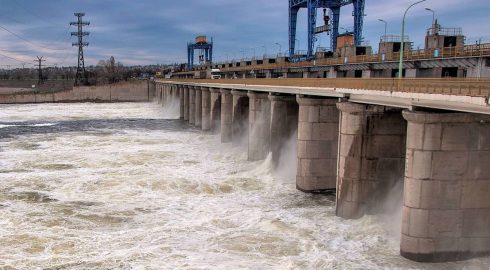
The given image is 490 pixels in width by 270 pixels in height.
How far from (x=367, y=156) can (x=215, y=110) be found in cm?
4044

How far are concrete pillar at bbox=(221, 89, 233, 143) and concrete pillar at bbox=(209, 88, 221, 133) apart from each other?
25.9 feet

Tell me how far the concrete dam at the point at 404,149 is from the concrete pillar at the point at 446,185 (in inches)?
1.5

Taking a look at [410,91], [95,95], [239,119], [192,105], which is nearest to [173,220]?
[410,91]

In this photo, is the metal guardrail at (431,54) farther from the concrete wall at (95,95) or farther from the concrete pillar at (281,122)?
the concrete wall at (95,95)

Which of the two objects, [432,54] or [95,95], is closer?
[432,54]

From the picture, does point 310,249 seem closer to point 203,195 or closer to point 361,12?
point 203,195

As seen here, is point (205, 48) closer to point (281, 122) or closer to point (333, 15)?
point (333, 15)

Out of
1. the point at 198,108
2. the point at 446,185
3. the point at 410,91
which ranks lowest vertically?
the point at 198,108

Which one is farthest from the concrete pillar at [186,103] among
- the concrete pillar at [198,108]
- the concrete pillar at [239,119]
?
the concrete pillar at [239,119]

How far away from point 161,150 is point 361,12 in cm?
4632

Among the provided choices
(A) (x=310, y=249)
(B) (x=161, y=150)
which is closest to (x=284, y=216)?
(A) (x=310, y=249)

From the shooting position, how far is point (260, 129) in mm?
39062

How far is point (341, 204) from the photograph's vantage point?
23531 millimetres

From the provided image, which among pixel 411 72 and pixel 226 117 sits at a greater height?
pixel 411 72
